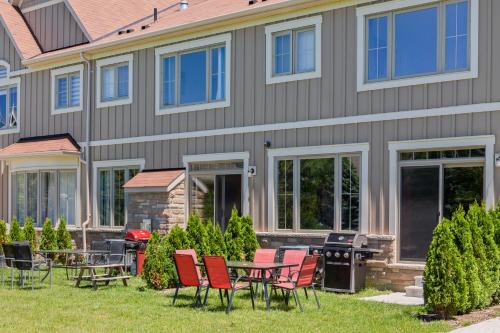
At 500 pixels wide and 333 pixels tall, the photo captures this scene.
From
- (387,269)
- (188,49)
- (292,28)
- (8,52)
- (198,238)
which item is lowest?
(387,269)

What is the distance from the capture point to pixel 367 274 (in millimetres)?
14273

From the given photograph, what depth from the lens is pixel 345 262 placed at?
540 inches

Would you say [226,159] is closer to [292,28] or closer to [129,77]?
[292,28]

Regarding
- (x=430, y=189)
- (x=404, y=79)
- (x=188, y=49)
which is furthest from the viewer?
(x=188, y=49)

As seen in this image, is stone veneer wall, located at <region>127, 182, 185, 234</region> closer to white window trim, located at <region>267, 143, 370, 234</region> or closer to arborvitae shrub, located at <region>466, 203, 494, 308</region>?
white window trim, located at <region>267, 143, 370, 234</region>

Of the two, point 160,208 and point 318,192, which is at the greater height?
point 318,192

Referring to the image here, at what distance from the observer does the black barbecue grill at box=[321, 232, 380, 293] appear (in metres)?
13.7

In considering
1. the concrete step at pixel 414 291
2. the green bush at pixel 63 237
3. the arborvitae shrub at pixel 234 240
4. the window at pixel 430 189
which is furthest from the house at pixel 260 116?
the arborvitae shrub at pixel 234 240

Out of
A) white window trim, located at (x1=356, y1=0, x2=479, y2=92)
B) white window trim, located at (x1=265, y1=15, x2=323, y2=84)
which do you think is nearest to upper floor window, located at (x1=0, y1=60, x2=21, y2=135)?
white window trim, located at (x1=265, y1=15, x2=323, y2=84)

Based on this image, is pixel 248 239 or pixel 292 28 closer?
pixel 248 239

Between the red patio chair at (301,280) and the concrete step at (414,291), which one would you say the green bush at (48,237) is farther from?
the concrete step at (414,291)

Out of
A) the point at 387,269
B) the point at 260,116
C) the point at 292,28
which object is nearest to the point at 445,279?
the point at 387,269

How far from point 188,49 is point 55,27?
19.7 ft

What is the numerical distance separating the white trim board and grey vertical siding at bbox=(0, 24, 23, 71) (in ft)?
14.6
